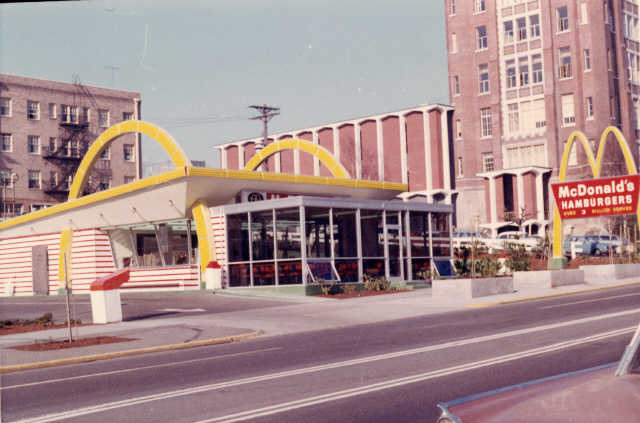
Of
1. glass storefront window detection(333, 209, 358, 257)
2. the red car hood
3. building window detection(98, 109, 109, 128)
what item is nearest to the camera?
the red car hood

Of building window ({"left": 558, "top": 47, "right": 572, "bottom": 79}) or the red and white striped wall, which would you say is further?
building window ({"left": 558, "top": 47, "right": 572, "bottom": 79})

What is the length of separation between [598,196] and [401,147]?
40.4 m

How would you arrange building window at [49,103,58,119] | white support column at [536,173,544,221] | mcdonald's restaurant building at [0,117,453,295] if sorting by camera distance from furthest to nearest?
building window at [49,103,58,119], white support column at [536,173,544,221], mcdonald's restaurant building at [0,117,453,295]

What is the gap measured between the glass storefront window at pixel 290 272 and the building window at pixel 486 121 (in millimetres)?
47291

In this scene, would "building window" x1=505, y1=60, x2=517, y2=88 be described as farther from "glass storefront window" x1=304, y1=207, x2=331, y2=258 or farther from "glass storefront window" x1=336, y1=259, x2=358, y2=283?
"glass storefront window" x1=336, y1=259, x2=358, y2=283

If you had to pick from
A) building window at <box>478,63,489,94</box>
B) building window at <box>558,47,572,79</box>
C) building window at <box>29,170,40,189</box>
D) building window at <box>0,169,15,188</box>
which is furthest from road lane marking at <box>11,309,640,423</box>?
building window at <box>29,170,40,189</box>

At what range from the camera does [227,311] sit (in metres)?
25.4

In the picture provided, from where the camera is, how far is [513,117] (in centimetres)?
7275

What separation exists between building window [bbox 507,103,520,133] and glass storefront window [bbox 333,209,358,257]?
44409mm

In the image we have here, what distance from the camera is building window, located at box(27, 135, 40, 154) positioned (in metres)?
74.1

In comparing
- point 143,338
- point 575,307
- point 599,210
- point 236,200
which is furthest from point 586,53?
point 143,338

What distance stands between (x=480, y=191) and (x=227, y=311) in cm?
5073

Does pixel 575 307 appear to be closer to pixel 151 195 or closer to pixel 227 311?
pixel 227 311

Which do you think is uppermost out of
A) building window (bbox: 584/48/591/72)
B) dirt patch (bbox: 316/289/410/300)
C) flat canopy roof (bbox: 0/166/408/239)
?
building window (bbox: 584/48/591/72)
